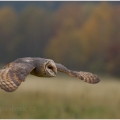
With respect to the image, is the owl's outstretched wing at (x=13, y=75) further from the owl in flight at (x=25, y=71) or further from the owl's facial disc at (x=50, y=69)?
the owl's facial disc at (x=50, y=69)

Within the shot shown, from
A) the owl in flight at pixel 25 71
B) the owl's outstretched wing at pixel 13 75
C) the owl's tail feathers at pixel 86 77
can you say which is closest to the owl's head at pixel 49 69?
the owl in flight at pixel 25 71

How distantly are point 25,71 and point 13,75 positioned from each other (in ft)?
0.56

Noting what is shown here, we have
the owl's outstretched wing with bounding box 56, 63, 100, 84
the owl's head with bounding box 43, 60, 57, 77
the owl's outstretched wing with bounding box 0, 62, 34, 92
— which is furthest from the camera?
the owl's outstretched wing with bounding box 56, 63, 100, 84

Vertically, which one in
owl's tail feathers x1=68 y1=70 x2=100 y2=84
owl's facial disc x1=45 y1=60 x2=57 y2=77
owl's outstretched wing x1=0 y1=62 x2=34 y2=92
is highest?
owl's outstretched wing x1=0 y1=62 x2=34 y2=92

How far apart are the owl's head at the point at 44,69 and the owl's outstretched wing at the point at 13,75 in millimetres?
200

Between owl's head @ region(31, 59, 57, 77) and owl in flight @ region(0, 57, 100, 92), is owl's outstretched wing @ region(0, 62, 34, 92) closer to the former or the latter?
owl in flight @ region(0, 57, 100, 92)

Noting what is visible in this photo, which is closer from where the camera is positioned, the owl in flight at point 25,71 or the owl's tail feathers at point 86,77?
the owl in flight at point 25,71

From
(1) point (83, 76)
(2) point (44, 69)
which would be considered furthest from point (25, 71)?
(1) point (83, 76)

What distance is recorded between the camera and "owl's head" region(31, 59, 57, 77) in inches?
177

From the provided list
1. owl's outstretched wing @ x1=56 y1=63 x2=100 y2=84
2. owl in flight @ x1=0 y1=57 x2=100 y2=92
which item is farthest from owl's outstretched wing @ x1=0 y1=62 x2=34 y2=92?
owl's outstretched wing @ x1=56 y1=63 x2=100 y2=84

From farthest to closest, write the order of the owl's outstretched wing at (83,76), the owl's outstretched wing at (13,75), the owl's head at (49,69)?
the owl's outstretched wing at (83,76)
the owl's head at (49,69)
the owl's outstretched wing at (13,75)

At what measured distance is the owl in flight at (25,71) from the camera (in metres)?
3.78

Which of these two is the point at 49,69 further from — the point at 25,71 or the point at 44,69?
the point at 25,71

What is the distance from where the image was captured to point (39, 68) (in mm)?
4512
